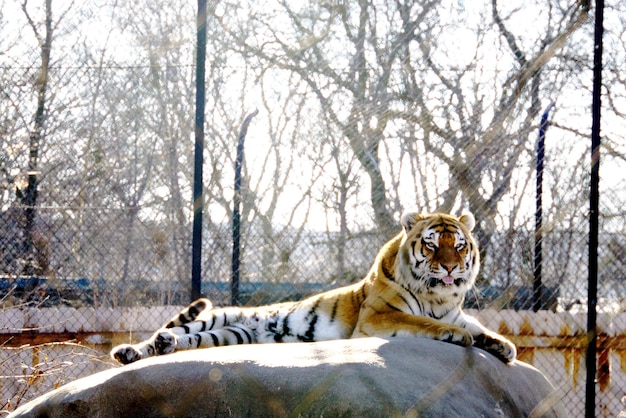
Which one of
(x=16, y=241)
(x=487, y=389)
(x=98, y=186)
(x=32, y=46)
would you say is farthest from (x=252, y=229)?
(x=487, y=389)

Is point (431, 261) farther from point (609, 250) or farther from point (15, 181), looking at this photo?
point (15, 181)

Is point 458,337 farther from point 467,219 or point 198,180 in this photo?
point 198,180

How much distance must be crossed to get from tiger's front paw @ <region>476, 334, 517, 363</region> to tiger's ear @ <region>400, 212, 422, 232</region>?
743mm

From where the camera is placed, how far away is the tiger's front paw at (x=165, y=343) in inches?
139

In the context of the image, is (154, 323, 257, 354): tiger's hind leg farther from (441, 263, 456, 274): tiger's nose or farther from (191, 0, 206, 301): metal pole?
(441, 263, 456, 274): tiger's nose

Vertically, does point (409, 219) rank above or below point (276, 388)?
above

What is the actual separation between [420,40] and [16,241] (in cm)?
349

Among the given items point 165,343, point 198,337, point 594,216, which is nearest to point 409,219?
point 198,337

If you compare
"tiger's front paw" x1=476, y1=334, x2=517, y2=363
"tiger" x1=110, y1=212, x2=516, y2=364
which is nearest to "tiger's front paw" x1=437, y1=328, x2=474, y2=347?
Result: "tiger" x1=110, y1=212, x2=516, y2=364

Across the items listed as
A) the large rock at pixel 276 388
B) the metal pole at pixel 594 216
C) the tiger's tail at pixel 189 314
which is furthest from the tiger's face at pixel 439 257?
the metal pole at pixel 594 216

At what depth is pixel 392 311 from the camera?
3.72 meters

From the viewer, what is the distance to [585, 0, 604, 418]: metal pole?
191 inches

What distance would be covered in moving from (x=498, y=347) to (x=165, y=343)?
1.57 m

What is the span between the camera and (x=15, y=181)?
17.8ft
